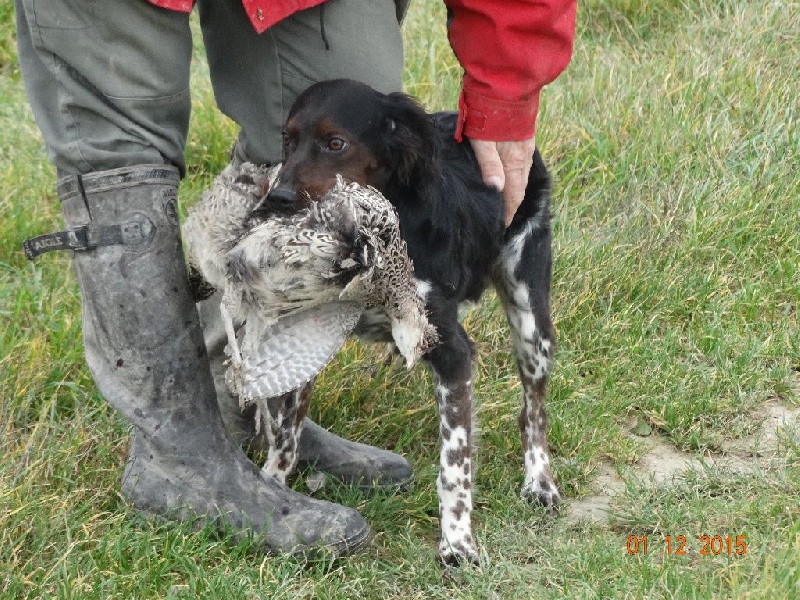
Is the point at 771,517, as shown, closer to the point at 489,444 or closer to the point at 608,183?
the point at 489,444

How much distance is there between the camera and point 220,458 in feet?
9.90

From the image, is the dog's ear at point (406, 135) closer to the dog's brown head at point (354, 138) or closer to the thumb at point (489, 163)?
the dog's brown head at point (354, 138)

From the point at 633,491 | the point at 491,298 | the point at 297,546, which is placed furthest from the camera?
the point at 491,298

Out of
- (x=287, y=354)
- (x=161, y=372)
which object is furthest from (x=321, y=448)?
(x=287, y=354)

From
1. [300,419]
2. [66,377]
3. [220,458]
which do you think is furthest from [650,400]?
[66,377]

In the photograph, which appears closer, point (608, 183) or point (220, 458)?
point (220, 458)

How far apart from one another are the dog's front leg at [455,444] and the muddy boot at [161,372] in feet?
0.76

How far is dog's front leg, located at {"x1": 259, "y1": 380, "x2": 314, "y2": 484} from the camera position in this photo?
131 inches

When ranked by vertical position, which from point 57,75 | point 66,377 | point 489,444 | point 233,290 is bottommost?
point 489,444

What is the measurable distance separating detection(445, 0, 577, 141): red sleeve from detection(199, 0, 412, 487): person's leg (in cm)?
22

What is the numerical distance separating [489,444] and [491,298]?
0.76 meters

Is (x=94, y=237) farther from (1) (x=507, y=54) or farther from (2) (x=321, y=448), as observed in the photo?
(1) (x=507, y=54)

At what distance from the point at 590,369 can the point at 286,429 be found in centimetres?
119

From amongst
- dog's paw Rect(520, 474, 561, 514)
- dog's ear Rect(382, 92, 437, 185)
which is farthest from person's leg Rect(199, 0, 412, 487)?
dog's paw Rect(520, 474, 561, 514)
